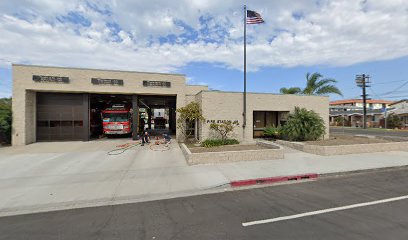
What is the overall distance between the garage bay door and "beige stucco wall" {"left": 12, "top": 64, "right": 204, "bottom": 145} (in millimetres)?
582

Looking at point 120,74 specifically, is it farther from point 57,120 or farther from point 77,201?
point 77,201

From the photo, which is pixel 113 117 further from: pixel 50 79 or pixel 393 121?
pixel 393 121

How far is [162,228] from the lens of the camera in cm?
406

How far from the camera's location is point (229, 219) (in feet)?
14.5

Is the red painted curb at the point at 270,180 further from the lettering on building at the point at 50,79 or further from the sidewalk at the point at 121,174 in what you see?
the lettering on building at the point at 50,79

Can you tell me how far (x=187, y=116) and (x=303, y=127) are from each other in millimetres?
8536

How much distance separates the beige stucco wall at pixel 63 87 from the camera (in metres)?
14.3

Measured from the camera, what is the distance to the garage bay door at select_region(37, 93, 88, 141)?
16.0m

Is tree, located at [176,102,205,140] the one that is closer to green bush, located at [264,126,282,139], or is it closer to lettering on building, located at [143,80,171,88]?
lettering on building, located at [143,80,171,88]

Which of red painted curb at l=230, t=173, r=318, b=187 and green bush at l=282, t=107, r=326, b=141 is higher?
green bush at l=282, t=107, r=326, b=141

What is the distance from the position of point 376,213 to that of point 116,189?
714 centimetres

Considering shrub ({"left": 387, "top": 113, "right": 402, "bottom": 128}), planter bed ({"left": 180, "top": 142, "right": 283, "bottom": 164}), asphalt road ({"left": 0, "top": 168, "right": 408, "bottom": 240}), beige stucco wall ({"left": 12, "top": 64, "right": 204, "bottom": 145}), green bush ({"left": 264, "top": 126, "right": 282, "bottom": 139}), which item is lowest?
asphalt road ({"left": 0, "top": 168, "right": 408, "bottom": 240})

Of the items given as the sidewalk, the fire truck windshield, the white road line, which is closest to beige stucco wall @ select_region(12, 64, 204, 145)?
the fire truck windshield

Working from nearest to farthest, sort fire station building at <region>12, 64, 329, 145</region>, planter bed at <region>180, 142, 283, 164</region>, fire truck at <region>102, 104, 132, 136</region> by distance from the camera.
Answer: planter bed at <region>180, 142, 283, 164</region> → fire station building at <region>12, 64, 329, 145</region> → fire truck at <region>102, 104, 132, 136</region>
